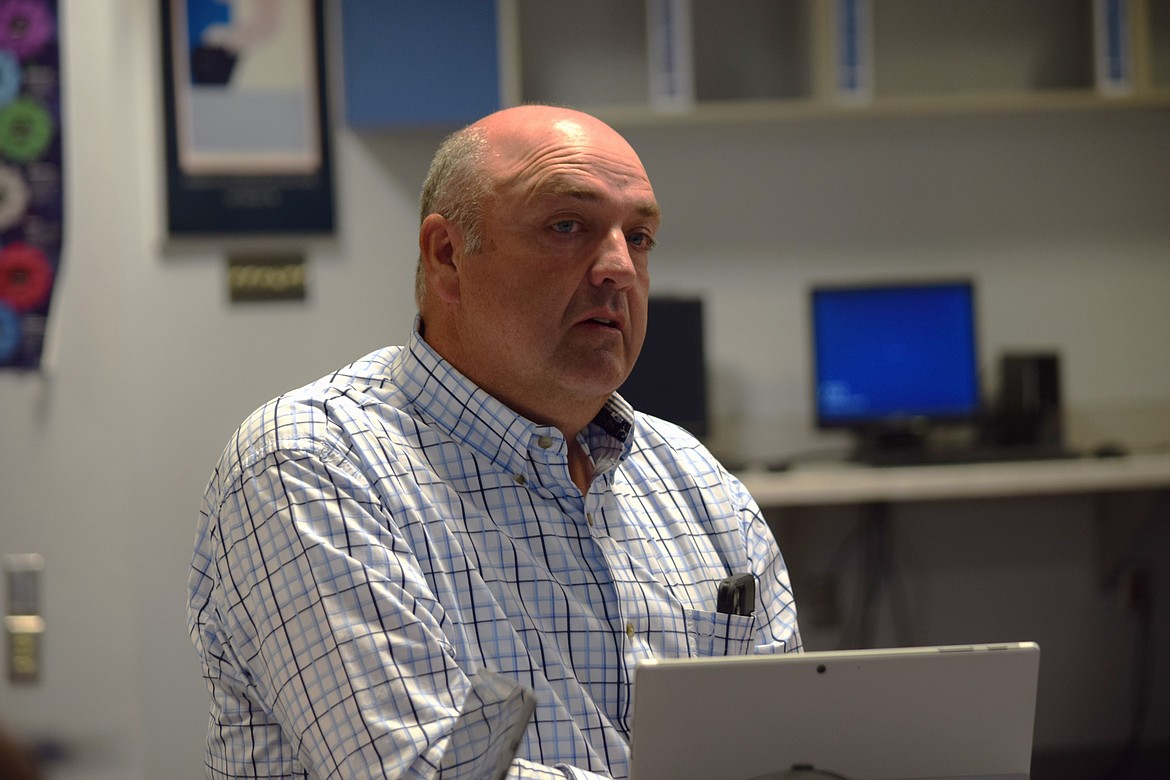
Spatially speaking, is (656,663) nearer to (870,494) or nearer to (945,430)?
(870,494)

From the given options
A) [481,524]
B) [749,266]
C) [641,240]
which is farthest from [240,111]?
[481,524]

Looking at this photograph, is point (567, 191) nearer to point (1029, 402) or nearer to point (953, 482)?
point (953, 482)

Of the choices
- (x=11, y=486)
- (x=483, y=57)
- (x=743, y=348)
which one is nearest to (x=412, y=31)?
(x=483, y=57)

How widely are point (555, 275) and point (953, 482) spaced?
186 centimetres

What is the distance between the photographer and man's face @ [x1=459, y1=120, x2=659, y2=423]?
52.0 inches

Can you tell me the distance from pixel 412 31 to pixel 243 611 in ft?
7.45

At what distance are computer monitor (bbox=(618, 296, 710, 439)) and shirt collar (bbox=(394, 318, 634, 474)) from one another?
1883 millimetres

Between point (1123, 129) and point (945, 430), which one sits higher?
point (1123, 129)

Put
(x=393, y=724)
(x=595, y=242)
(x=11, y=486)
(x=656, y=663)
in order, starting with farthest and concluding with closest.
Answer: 1. (x=11, y=486)
2. (x=595, y=242)
3. (x=393, y=724)
4. (x=656, y=663)

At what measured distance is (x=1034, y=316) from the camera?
11.6 feet

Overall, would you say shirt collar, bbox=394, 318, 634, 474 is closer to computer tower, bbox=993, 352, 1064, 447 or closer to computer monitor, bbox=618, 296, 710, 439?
computer monitor, bbox=618, 296, 710, 439

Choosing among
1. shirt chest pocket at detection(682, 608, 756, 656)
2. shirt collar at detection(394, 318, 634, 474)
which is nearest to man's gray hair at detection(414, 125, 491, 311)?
shirt collar at detection(394, 318, 634, 474)

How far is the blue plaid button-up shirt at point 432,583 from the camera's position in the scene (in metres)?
1.07

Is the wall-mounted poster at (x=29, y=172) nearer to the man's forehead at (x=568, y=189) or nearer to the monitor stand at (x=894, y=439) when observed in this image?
the man's forehead at (x=568, y=189)
